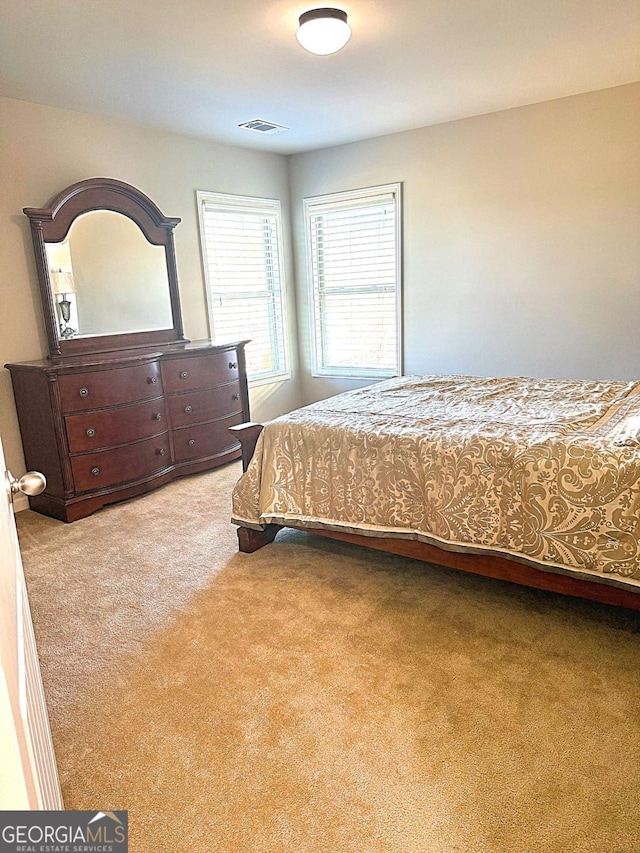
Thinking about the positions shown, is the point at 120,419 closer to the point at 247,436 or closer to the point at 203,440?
the point at 203,440

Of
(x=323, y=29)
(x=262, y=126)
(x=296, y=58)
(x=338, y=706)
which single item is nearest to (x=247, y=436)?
(x=338, y=706)

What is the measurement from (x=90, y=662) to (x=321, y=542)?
1.34m

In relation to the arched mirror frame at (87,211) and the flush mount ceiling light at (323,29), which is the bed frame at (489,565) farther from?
the flush mount ceiling light at (323,29)

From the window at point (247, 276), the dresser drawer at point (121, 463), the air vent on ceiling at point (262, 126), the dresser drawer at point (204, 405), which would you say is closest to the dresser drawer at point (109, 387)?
the dresser drawer at point (204, 405)

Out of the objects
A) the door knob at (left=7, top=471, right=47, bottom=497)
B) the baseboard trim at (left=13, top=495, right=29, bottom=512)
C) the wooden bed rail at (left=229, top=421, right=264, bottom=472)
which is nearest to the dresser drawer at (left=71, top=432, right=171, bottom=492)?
the baseboard trim at (left=13, top=495, right=29, bottom=512)

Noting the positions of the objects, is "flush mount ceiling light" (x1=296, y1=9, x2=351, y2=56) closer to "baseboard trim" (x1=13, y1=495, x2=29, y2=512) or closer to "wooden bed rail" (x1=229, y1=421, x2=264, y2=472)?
"wooden bed rail" (x1=229, y1=421, x2=264, y2=472)

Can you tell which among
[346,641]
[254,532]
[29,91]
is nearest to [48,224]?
[29,91]

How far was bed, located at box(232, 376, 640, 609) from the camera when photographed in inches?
83.7

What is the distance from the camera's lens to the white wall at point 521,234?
157 inches

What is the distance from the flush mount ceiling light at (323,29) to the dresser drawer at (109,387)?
2.16 m

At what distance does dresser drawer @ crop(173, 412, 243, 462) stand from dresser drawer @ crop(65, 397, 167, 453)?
0.19m

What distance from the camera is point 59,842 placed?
30.0 inches

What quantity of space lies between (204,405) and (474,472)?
8.29 feet

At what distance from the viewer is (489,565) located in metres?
2.39
